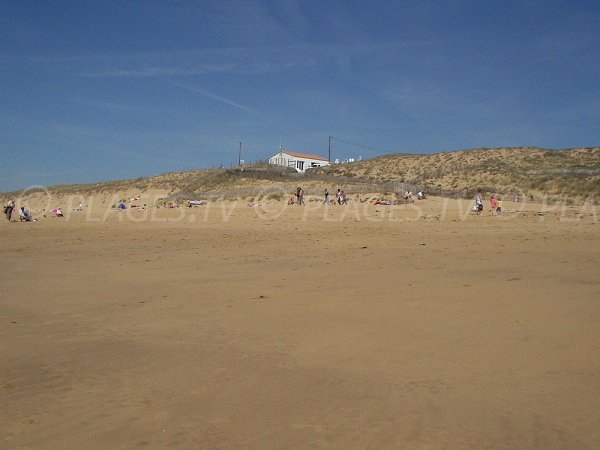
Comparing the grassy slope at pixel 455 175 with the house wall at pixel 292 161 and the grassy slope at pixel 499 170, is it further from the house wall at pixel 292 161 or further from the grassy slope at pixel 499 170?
the house wall at pixel 292 161

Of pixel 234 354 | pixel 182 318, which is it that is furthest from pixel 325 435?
pixel 182 318

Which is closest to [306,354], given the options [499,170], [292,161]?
[499,170]

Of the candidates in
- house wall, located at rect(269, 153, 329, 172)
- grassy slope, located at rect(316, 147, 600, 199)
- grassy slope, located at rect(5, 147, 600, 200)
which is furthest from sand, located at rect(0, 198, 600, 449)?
house wall, located at rect(269, 153, 329, 172)

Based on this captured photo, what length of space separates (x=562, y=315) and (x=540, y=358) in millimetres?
1413

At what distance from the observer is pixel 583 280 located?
6.90 meters

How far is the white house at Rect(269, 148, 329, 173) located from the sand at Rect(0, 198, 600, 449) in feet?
203

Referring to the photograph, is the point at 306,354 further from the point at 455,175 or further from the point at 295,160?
the point at 295,160

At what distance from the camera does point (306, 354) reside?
162 inches

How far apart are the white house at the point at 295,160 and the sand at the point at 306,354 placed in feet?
203

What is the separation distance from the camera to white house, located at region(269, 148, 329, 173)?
70938 mm

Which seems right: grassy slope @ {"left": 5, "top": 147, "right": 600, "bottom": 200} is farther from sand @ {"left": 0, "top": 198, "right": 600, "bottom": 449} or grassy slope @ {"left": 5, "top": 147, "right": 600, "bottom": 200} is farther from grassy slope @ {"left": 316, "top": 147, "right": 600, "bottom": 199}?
sand @ {"left": 0, "top": 198, "right": 600, "bottom": 449}

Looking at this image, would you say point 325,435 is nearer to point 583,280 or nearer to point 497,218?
point 583,280

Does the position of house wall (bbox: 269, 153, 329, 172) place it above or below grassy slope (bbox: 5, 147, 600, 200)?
above

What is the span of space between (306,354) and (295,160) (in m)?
67.9
